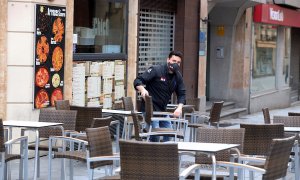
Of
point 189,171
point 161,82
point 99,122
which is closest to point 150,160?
point 189,171

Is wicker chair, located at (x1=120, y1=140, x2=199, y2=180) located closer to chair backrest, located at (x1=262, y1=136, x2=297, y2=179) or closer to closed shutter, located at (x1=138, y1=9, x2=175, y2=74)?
chair backrest, located at (x1=262, y1=136, x2=297, y2=179)

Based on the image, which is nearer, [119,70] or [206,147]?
[206,147]

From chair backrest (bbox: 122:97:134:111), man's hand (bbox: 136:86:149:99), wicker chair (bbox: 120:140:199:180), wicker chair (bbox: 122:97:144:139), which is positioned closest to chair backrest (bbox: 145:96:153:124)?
man's hand (bbox: 136:86:149:99)

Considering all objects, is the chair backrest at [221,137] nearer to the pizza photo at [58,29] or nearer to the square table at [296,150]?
the square table at [296,150]

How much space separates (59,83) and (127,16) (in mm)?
3439

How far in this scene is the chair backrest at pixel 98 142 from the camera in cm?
794

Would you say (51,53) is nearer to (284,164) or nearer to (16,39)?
(16,39)

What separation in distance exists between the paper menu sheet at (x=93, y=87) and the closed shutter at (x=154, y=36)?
2813 millimetres

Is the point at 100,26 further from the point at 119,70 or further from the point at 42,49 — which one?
the point at 42,49

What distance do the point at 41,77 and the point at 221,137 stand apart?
5473mm

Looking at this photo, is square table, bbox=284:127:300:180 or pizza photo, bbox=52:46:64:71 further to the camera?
pizza photo, bbox=52:46:64:71

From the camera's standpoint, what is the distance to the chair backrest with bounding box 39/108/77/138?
10.7 m

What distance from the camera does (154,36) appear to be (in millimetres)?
19359

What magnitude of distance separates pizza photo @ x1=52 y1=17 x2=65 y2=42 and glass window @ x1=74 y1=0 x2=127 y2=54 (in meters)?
0.94
